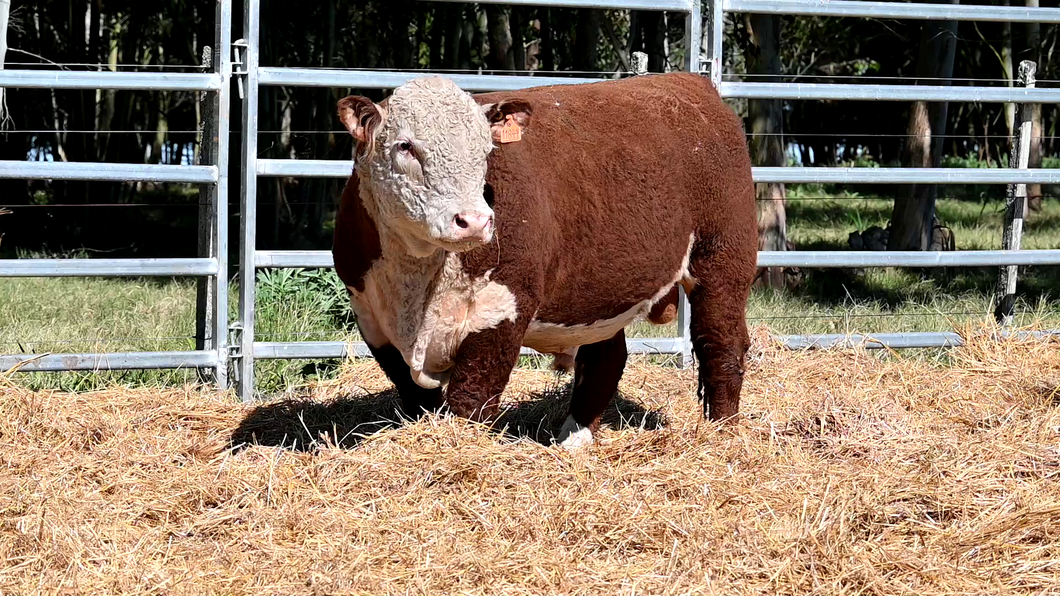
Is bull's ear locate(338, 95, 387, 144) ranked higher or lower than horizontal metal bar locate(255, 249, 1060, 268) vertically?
higher

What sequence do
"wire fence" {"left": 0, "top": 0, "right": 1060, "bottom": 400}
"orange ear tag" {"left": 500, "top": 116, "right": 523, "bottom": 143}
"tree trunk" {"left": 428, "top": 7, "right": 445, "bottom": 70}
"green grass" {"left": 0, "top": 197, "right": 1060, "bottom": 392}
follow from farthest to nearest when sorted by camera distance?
"tree trunk" {"left": 428, "top": 7, "right": 445, "bottom": 70}, "green grass" {"left": 0, "top": 197, "right": 1060, "bottom": 392}, "wire fence" {"left": 0, "top": 0, "right": 1060, "bottom": 400}, "orange ear tag" {"left": 500, "top": 116, "right": 523, "bottom": 143}

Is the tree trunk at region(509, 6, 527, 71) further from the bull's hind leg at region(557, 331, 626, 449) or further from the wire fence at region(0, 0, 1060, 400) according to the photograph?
the bull's hind leg at region(557, 331, 626, 449)

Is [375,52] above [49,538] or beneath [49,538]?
above

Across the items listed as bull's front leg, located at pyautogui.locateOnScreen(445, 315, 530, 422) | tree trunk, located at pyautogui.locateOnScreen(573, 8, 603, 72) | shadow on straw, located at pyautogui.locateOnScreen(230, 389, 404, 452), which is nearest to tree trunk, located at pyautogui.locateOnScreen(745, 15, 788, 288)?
tree trunk, located at pyautogui.locateOnScreen(573, 8, 603, 72)

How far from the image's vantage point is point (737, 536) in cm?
360

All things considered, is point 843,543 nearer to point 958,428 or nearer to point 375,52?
point 958,428

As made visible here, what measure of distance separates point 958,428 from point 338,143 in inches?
517

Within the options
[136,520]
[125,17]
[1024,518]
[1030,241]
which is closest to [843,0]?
[1024,518]

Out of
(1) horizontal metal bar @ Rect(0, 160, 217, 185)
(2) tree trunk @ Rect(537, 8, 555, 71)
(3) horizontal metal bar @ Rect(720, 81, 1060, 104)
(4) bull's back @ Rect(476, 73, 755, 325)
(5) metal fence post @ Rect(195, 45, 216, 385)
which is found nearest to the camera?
(4) bull's back @ Rect(476, 73, 755, 325)

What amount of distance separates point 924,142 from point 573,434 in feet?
21.8

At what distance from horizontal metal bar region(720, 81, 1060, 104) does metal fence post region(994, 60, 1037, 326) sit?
27 cm

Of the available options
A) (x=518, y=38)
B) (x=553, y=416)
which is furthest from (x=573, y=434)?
(x=518, y=38)

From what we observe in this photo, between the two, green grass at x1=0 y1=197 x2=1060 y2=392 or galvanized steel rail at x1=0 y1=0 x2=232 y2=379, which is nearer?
galvanized steel rail at x1=0 y1=0 x2=232 y2=379

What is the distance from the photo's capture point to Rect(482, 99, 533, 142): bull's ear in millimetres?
A: 4168
